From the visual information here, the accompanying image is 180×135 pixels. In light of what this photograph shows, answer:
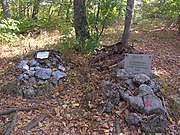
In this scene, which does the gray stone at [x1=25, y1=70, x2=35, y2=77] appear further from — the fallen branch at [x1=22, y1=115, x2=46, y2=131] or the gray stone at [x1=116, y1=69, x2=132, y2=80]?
the gray stone at [x1=116, y1=69, x2=132, y2=80]

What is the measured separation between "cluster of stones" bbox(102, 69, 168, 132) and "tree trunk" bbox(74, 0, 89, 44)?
6.65 ft

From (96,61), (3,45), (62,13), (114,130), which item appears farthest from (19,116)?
(62,13)

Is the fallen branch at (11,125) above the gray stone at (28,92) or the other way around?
the other way around

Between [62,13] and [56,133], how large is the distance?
9.02 meters

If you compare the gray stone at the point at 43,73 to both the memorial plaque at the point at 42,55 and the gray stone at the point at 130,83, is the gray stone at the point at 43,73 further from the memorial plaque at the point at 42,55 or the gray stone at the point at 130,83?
the gray stone at the point at 130,83

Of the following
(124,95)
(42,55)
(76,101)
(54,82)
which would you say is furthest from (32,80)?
(124,95)

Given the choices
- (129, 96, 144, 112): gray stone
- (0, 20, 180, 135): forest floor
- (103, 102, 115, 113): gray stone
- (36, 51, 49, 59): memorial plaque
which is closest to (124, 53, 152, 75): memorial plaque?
(0, 20, 180, 135): forest floor

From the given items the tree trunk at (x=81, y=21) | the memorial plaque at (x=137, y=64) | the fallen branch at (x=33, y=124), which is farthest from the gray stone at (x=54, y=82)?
the tree trunk at (x=81, y=21)

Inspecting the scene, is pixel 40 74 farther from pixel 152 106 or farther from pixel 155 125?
pixel 155 125

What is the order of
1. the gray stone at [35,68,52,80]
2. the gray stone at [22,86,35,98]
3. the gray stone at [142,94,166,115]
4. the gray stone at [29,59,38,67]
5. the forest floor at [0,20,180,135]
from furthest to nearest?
the gray stone at [29,59,38,67] < the gray stone at [35,68,52,80] < the gray stone at [22,86,35,98] < the gray stone at [142,94,166,115] < the forest floor at [0,20,180,135]

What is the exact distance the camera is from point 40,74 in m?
4.13

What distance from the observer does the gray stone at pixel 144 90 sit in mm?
3685

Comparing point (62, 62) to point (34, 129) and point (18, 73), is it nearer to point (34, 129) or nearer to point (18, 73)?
point (18, 73)

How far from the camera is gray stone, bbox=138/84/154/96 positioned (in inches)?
145
